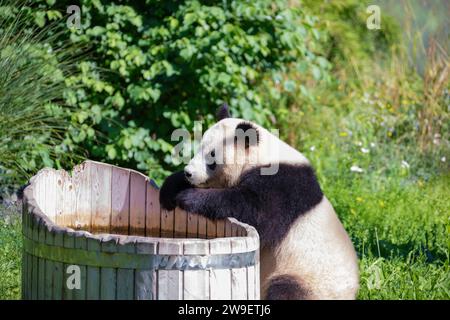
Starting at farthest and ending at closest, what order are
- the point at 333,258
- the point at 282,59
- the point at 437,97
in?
the point at 437,97, the point at 282,59, the point at 333,258

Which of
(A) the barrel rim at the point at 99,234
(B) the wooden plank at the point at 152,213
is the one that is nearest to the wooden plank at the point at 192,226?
(B) the wooden plank at the point at 152,213

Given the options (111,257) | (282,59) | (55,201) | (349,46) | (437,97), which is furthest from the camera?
(349,46)

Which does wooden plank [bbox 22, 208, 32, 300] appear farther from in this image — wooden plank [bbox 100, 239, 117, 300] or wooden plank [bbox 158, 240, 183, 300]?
wooden plank [bbox 158, 240, 183, 300]

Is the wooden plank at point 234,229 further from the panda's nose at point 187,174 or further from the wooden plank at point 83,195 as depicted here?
the wooden plank at point 83,195

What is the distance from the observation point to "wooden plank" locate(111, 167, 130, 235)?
4578 mm

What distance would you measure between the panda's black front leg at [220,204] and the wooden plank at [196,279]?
0.85 m

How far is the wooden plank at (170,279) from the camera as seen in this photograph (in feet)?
10.3

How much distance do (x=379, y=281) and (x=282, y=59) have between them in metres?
3.52

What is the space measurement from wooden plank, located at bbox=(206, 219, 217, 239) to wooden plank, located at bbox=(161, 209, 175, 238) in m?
0.32

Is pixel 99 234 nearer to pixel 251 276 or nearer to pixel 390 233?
pixel 251 276

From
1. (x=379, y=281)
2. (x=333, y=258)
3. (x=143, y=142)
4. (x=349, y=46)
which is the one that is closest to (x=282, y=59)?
(x=143, y=142)

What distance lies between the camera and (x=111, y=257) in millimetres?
3203

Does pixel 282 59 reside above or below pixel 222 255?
above

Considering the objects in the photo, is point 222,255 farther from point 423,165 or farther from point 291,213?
point 423,165
